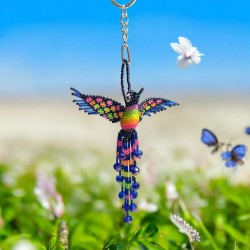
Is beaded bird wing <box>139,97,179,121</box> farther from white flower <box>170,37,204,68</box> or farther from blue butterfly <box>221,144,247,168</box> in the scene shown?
blue butterfly <box>221,144,247,168</box>

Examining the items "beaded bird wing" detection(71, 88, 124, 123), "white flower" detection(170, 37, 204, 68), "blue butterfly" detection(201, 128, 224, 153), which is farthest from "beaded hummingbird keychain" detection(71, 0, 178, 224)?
"blue butterfly" detection(201, 128, 224, 153)

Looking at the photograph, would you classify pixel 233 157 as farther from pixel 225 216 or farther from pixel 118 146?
pixel 225 216

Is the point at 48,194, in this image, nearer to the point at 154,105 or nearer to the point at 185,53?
the point at 154,105

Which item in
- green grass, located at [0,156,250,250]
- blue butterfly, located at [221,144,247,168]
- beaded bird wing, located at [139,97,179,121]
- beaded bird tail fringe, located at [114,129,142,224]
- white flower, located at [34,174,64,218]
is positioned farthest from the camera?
white flower, located at [34,174,64,218]

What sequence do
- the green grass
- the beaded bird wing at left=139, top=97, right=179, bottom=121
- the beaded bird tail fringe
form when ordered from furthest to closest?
the green grass, the beaded bird wing at left=139, top=97, right=179, bottom=121, the beaded bird tail fringe

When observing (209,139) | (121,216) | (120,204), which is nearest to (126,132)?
(209,139)

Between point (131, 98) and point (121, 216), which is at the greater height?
point (131, 98)
